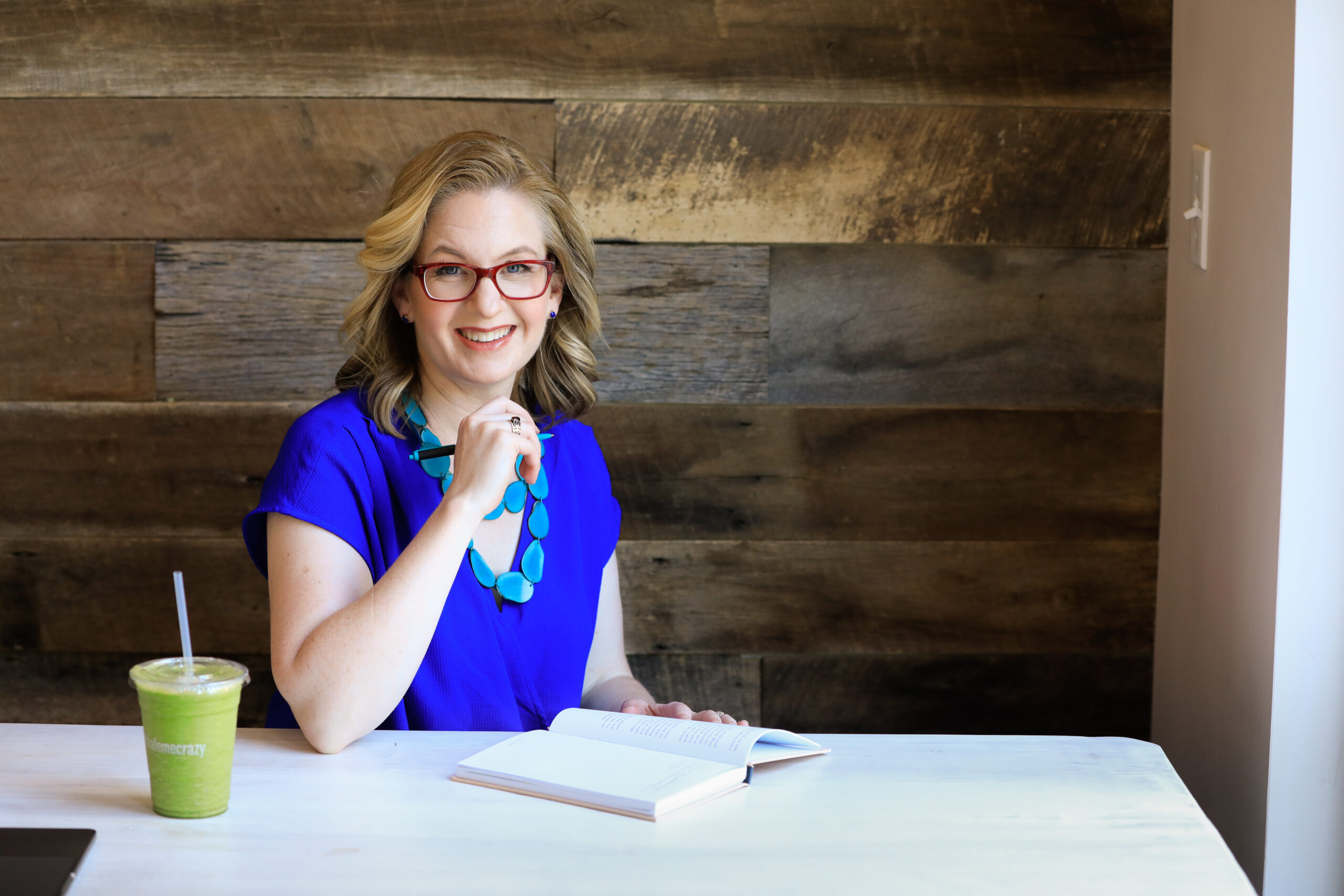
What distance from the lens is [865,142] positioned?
79.4 inches

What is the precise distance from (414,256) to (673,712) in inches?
27.1

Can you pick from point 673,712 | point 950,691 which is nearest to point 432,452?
point 673,712

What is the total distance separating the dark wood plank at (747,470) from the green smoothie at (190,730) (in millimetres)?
1024

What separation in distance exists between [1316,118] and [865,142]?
0.74 m

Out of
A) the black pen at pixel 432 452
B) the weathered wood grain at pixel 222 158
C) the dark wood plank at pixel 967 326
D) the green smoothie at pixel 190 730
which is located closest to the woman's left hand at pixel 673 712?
the black pen at pixel 432 452

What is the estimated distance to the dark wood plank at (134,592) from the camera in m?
2.07

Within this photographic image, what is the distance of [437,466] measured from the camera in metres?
1.54

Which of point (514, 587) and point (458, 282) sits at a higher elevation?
point (458, 282)

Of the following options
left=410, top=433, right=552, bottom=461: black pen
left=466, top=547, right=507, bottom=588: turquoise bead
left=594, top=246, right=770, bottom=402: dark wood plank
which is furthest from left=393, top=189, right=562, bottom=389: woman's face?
left=594, top=246, right=770, bottom=402: dark wood plank

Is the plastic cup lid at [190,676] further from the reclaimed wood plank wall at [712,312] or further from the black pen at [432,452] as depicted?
the reclaimed wood plank wall at [712,312]

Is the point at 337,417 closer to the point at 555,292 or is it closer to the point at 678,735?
the point at 555,292

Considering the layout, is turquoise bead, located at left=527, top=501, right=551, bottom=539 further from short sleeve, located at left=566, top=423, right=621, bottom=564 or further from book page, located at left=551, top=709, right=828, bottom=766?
book page, located at left=551, top=709, right=828, bottom=766

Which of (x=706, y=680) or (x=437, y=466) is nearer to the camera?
(x=437, y=466)

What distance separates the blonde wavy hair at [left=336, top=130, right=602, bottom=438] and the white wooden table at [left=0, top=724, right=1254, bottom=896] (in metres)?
0.52
